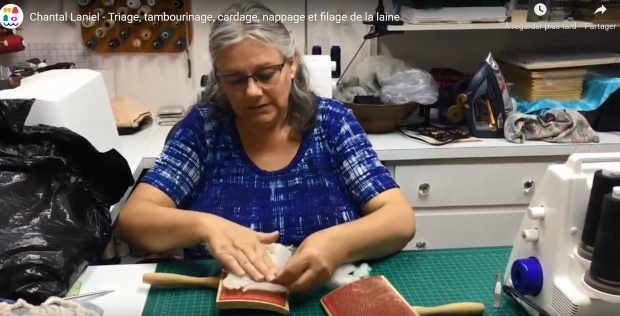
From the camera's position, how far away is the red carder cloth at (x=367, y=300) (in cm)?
101

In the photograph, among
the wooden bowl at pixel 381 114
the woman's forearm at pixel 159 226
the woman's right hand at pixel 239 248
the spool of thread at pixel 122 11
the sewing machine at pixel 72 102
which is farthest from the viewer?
the spool of thread at pixel 122 11

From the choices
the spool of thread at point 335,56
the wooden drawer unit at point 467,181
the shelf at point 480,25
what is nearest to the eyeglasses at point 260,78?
the wooden drawer unit at point 467,181

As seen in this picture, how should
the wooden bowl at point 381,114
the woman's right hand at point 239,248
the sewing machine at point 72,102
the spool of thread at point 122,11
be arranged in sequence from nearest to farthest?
the woman's right hand at point 239,248 < the sewing machine at point 72,102 < the wooden bowl at point 381,114 < the spool of thread at point 122,11

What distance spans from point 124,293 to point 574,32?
8.35ft

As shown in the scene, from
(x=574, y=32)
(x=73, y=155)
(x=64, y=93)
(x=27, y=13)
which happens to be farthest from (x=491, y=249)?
(x=27, y=13)

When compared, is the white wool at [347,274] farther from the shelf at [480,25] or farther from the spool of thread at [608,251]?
the shelf at [480,25]

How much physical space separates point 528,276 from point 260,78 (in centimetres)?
79

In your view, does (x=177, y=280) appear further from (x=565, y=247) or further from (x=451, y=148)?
(x=451, y=148)

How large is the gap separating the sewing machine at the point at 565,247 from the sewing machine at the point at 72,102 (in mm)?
1274

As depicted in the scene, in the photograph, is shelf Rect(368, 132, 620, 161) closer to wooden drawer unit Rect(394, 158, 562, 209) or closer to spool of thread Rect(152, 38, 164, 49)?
wooden drawer unit Rect(394, 158, 562, 209)

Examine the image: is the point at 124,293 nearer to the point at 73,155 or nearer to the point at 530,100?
the point at 73,155

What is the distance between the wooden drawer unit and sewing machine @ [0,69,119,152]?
3.70 ft

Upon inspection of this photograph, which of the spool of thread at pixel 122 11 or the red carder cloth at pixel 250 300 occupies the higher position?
the spool of thread at pixel 122 11

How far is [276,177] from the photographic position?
149 cm
